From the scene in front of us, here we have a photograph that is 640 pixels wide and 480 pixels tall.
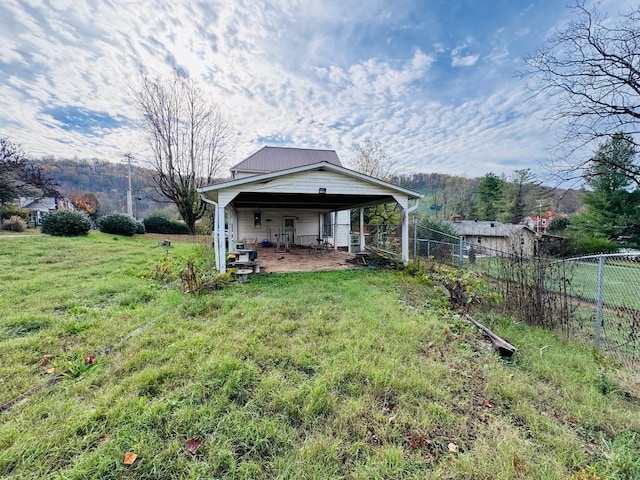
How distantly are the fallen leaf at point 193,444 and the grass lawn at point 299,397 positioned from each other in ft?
0.04

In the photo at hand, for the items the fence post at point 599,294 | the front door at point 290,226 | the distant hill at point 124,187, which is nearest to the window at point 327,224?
the front door at point 290,226

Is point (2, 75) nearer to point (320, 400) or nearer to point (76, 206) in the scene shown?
point (320, 400)

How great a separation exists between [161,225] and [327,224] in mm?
15642

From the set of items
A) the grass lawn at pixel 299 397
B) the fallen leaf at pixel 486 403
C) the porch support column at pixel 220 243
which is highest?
the porch support column at pixel 220 243

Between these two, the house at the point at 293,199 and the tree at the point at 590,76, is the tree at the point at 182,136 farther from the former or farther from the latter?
the tree at the point at 590,76

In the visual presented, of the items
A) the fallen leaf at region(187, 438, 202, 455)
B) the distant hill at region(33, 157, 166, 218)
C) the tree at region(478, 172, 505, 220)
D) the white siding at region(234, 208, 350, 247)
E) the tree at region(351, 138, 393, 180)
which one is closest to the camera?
the fallen leaf at region(187, 438, 202, 455)

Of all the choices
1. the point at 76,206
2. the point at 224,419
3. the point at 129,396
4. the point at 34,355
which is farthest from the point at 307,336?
the point at 76,206

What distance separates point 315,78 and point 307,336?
1231 centimetres

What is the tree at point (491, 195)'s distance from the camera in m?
36.6

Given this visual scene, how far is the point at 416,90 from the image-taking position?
12188mm

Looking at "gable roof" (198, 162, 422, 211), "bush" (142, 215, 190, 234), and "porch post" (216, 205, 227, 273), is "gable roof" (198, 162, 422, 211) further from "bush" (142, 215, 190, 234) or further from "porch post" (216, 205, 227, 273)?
"bush" (142, 215, 190, 234)

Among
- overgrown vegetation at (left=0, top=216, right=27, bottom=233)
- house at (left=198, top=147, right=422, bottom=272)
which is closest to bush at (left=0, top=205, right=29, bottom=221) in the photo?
overgrown vegetation at (left=0, top=216, right=27, bottom=233)

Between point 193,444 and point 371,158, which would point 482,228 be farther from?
point 193,444

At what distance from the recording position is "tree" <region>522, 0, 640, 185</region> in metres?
9.47
